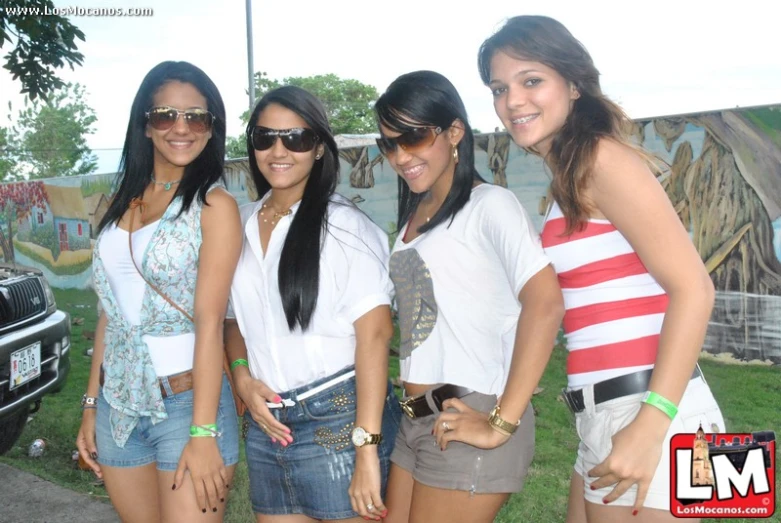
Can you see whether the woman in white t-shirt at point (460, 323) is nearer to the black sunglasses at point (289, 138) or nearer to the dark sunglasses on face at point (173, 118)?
the black sunglasses at point (289, 138)

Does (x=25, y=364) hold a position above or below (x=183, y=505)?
below

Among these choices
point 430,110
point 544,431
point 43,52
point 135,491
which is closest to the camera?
point 430,110

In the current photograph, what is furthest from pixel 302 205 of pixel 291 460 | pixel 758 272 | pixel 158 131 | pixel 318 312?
pixel 758 272

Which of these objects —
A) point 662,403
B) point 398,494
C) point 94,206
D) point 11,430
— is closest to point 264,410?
point 398,494

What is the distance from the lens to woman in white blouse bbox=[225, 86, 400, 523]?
2.20 m

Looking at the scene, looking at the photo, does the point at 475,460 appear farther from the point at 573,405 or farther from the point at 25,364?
the point at 25,364

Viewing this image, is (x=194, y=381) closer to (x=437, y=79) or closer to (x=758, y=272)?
(x=437, y=79)

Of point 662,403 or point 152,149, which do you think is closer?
point 662,403

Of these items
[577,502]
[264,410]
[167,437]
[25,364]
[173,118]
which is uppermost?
[173,118]

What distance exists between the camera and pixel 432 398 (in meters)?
2.10

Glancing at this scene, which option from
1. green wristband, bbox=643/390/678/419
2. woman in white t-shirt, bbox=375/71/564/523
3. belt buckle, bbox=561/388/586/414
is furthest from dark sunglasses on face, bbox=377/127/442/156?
green wristband, bbox=643/390/678/419

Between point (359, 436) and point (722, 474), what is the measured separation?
3.30 ft

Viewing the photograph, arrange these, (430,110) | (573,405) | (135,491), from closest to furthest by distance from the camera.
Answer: (573,405)
(430,110)
(135,491)

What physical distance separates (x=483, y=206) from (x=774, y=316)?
5.78 metres
